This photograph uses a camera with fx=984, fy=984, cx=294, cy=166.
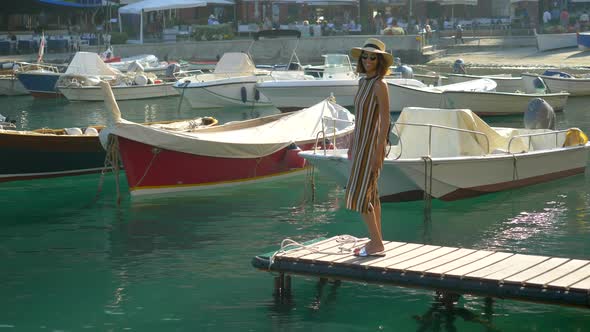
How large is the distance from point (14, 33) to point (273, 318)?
138 ft

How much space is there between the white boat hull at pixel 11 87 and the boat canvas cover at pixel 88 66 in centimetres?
351

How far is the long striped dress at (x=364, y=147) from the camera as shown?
938cm

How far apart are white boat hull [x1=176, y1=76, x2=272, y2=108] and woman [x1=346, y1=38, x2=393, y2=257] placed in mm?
22908

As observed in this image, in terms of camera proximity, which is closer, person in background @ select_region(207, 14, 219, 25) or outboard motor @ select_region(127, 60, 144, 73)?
outboard motor @ select_region(127, 60, 144, 73)

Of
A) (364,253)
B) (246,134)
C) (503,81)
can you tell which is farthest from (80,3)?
(364,253)

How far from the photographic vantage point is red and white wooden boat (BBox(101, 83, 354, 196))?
16.2m

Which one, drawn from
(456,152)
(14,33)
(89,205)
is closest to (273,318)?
(456,152)

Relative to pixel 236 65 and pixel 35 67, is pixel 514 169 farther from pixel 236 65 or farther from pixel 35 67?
pixel 35 67

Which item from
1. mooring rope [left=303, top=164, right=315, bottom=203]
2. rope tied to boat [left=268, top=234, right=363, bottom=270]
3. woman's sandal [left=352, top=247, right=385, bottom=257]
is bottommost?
mooring rope [left=303, top=164, right=315, bottom=203]

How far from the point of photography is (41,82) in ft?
121

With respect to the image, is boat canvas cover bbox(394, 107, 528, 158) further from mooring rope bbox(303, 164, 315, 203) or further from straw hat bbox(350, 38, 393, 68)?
straw hat bbox(350, 38, 393, 68)

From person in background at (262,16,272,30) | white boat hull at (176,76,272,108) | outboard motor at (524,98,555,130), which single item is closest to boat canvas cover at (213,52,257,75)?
white boat hull at (176,76,272,108)

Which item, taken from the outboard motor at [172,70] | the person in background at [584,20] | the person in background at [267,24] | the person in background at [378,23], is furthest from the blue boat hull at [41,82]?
the person in background at [584,20]

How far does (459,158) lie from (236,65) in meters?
19.5
